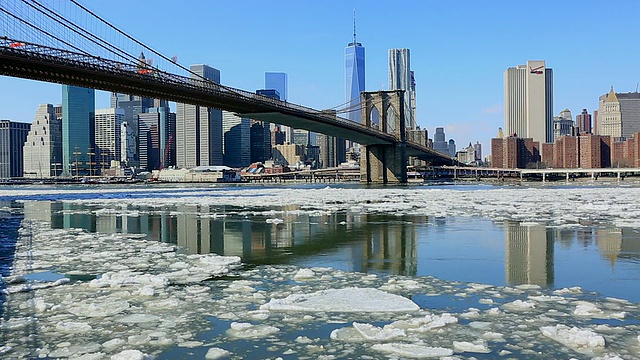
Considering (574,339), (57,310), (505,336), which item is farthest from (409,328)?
(57,310)

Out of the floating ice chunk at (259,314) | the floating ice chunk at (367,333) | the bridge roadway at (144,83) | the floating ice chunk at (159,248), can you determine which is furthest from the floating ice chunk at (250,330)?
the bridge roadway at (144,83)

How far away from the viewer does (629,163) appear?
179625 mm

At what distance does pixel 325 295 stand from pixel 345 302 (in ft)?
1.62

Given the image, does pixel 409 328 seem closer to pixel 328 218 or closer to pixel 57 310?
pixel 57 310

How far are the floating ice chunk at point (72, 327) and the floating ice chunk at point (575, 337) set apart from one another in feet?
16.1

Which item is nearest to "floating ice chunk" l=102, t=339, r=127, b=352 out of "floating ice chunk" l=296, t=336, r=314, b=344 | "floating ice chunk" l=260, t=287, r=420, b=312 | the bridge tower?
"floating ice chunk" l=296, t=336, r=314, b=344

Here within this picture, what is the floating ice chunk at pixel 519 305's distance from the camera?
6.83m

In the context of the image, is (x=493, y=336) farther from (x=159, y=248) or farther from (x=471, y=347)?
(x=159, y=248)

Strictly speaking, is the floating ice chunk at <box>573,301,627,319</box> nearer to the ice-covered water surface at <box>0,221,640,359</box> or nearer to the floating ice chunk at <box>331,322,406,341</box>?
the ice-covered water surface at <box>0,221,640,359</box>

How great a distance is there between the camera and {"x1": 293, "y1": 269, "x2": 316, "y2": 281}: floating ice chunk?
902 centimetres

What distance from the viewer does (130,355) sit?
515 cm

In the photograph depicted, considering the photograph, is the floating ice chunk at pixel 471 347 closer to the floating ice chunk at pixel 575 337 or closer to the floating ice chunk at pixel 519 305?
the floating ice chunk at pixel 575 337

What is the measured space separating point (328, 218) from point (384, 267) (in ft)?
35.1

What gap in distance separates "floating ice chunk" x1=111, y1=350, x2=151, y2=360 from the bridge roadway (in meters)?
32.2
